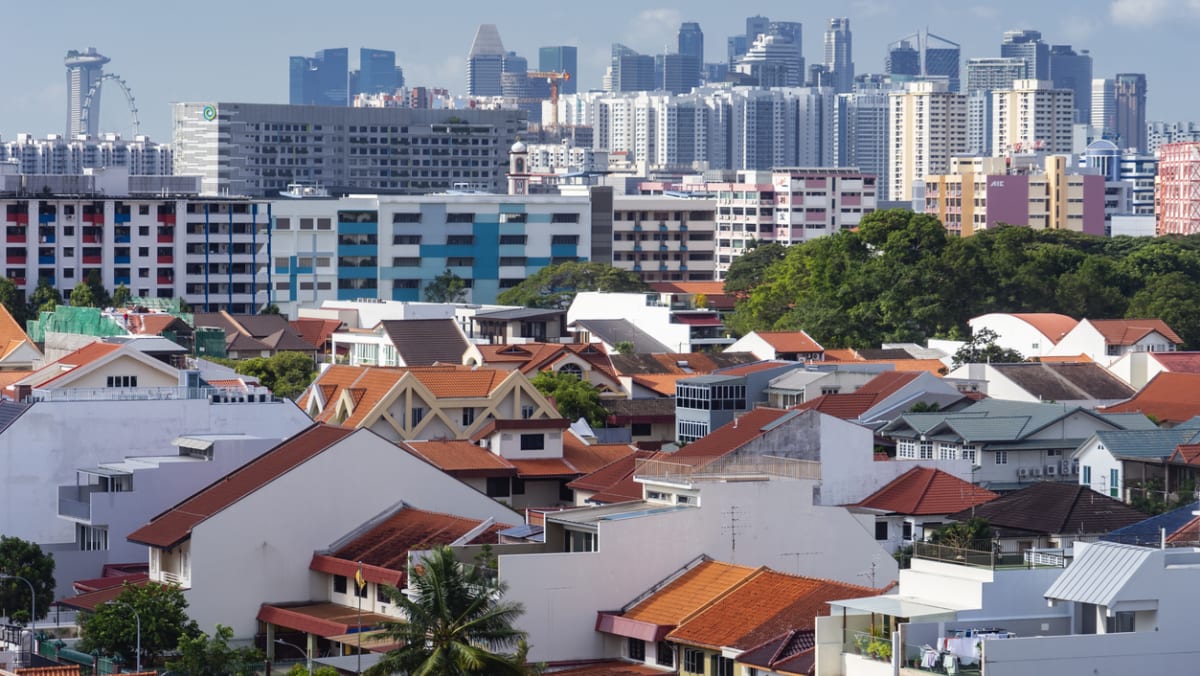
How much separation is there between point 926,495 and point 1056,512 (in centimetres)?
328

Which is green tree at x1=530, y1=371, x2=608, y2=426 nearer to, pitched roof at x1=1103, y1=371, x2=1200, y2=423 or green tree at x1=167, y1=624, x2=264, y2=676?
pitched roof at x1=1103, y1=371, x2=1200, y2=423

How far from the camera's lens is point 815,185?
177500mm

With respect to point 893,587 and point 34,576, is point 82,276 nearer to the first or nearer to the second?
point 34,576

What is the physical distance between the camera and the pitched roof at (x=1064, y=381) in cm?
7544

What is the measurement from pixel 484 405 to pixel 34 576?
20557 millimetres

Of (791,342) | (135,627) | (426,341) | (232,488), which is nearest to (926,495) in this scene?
(232,488)

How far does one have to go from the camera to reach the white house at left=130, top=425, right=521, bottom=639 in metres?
40.8

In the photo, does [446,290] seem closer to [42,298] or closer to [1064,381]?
[42,298]

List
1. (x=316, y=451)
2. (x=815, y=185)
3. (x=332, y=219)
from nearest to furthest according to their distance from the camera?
(x=316, y=451) → (x=332, y=219) → (x=815, y=185)

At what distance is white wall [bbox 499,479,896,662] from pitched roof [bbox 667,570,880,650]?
6.41 feet

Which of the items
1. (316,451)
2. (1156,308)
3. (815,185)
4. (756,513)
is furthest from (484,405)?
(815,185)

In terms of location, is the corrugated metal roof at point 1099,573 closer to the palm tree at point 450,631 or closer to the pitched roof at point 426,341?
the palm tree at point 450,631

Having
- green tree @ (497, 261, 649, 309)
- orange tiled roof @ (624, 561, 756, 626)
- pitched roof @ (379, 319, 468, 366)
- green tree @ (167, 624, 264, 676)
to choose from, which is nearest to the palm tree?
orange tiled roof @ (624, 561, 756, 626)

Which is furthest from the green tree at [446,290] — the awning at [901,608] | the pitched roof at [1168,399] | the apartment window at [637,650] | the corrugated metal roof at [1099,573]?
the corrugated metal roof at [1099,573]
